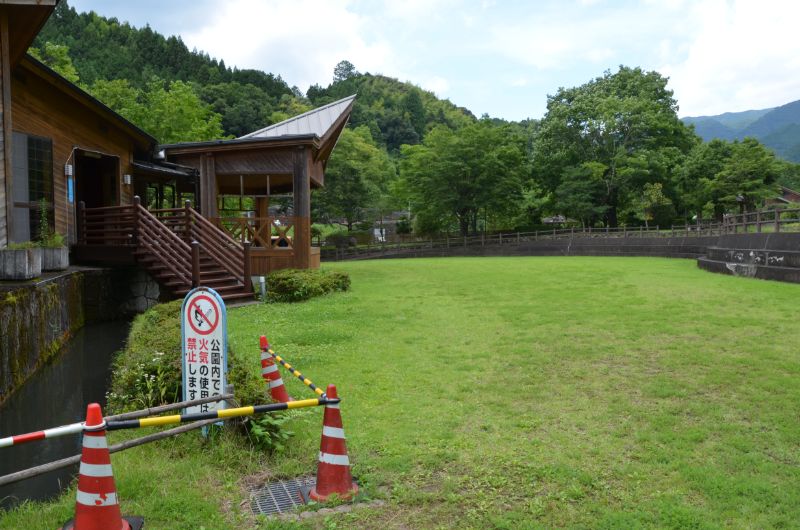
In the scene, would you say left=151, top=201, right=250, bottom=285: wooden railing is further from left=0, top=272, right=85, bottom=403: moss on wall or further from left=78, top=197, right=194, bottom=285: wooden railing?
left=0, top=272, right=85, bottom=403: moss on wall

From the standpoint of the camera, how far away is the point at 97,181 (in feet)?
56.3

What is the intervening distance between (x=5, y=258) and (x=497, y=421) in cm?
723

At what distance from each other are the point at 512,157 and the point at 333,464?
133 feet

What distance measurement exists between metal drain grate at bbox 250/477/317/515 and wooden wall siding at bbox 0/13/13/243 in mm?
7664

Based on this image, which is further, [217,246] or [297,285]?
[217,246]

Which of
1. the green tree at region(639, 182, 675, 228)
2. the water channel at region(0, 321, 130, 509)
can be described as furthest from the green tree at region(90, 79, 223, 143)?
the green tree at region(639, 182, 675, 228)

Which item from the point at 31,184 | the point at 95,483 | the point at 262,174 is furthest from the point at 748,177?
the point at 95,483

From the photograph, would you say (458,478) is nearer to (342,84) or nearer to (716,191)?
(716,191)

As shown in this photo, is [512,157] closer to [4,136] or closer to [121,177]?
[121,177]

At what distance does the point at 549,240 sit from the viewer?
4056 centimetres

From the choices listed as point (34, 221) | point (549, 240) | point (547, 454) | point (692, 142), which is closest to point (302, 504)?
point (547, 454)

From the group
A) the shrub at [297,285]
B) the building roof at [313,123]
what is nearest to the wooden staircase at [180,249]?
the shrub at [297,285]

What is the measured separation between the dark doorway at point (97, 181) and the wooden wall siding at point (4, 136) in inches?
291

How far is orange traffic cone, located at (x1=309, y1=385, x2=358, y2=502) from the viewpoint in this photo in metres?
3.89
